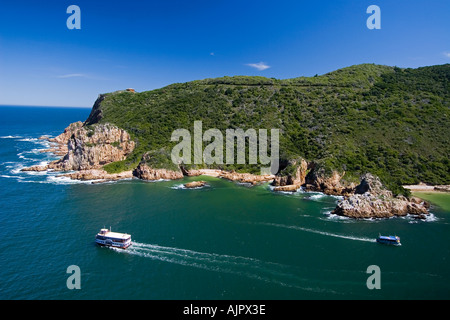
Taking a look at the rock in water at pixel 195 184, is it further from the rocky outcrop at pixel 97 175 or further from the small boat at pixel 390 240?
the small boat at pixel 390 240

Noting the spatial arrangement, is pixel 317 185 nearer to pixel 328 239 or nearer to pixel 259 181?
pixel 259 181

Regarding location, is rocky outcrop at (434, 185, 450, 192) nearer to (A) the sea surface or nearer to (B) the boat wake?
(A) the sea surface

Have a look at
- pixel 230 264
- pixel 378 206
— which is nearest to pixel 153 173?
pixel 230 264

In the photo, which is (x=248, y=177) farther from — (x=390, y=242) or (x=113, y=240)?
(x=113, y=240)

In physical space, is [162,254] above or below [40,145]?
below

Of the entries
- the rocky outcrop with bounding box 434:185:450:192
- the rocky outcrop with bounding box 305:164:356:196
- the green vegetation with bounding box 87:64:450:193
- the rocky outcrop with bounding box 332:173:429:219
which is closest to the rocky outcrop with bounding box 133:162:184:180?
the green vegetation with bounding box 87:64:450:193

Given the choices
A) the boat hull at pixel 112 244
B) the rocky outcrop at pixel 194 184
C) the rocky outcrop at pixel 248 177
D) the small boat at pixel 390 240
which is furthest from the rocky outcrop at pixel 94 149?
the small boat at pixel 390 240
